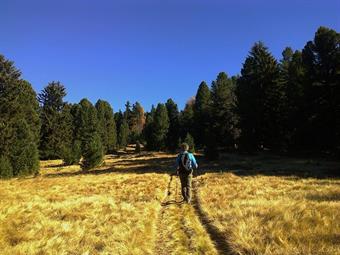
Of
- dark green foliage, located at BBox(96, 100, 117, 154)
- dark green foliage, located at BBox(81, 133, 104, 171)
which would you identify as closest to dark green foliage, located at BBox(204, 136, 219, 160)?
dark green foliage, located at BBox(81, 133, 104, 171)

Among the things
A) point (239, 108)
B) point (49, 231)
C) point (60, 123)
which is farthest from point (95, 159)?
point (60, 123)

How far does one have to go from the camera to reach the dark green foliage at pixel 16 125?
38781 millimetres

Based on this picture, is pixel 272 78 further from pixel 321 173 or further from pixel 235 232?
pixel 235 232

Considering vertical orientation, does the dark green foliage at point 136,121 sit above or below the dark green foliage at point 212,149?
above

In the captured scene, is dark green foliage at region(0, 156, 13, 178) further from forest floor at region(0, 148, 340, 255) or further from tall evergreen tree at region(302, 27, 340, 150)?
tall evergreen tree at region(302, 27, 340, 150)

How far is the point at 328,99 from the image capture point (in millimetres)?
41219

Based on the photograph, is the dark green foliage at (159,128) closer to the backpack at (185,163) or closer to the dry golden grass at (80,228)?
the backpack at (185,163)

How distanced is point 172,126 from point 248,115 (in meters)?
43.1

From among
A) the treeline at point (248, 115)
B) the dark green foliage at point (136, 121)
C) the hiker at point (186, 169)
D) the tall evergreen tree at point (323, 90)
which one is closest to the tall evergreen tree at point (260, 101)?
the treeline at point (248, 115)

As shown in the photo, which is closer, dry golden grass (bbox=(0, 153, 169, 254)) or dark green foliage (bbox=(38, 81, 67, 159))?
dry golden grass (bbox=(0, 153, 169, 254))

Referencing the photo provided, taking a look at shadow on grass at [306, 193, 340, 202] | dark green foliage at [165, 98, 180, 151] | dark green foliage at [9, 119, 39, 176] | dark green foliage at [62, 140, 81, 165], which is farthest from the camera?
dark green foliage at [165, 98, 180, 151]

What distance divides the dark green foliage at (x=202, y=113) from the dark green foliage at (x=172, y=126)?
371 inches

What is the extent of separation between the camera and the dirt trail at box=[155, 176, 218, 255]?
8.24 meters

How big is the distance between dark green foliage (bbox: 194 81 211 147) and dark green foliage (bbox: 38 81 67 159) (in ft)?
90.8
